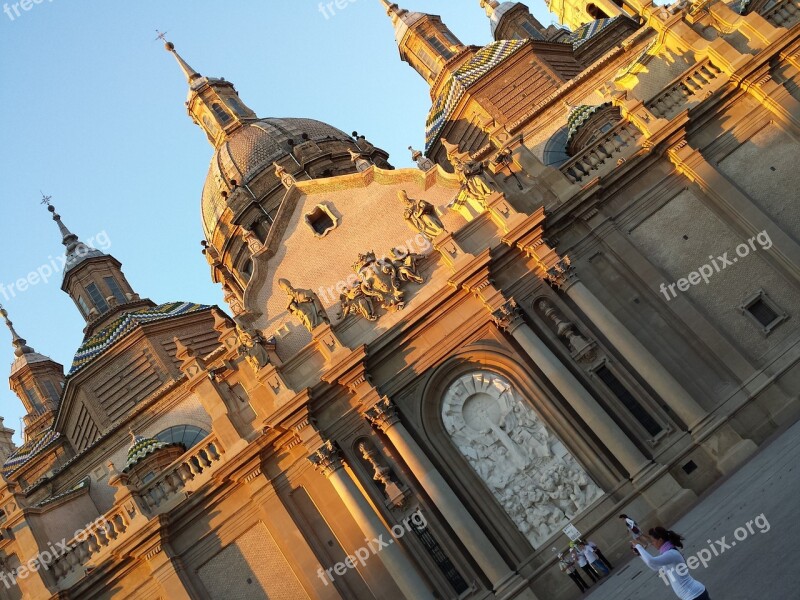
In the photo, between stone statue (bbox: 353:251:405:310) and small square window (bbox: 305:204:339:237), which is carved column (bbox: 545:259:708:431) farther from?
small square window (bbox: 305:204:339:237)

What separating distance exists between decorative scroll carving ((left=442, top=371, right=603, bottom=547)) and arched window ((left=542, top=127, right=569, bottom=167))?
10.1 m

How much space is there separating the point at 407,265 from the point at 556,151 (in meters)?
8.79

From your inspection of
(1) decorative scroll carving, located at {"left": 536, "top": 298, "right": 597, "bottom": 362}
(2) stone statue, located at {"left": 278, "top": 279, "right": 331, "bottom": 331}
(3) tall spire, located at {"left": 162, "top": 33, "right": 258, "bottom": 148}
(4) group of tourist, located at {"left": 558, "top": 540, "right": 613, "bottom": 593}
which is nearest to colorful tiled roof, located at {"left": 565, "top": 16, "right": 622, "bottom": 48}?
(3) tall spire, located at {"left": 162, "top": 33, "right": 258, "bottom": 148}

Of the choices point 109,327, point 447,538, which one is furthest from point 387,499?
point 109,327

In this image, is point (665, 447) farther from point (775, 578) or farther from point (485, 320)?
point (775, 578)

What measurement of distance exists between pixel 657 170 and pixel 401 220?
8290mm

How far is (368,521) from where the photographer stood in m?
23.7

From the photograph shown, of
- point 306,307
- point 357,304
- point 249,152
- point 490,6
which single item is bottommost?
point 357,304

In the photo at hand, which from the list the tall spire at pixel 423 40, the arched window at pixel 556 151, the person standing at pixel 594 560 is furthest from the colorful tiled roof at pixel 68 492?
the tall spire at pixel 423 40

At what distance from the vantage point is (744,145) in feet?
88.6

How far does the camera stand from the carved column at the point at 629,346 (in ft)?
77.0
